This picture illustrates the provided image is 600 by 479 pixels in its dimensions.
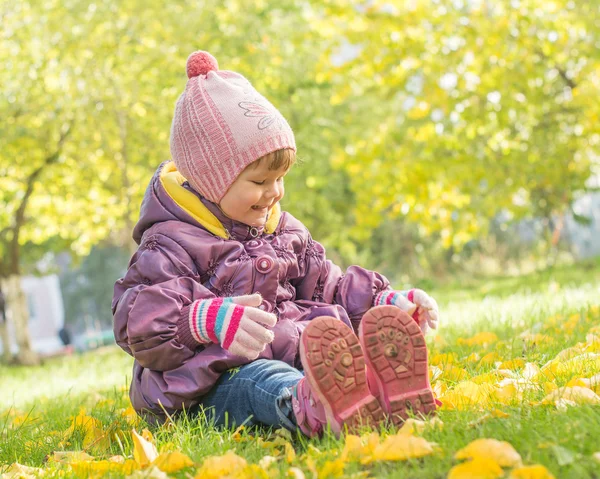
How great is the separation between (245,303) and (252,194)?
53 centimetres

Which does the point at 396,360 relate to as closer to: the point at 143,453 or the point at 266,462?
the point at 266,462

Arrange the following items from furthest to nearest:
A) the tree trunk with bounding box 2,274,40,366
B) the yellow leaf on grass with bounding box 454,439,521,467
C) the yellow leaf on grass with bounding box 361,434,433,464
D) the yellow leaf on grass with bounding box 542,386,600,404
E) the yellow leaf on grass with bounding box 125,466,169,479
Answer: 1. the tree trunk with bounding box 2,274,40,366
2. the yellow leaf on grass with bounding box 542,386,600,404
3. the yellow leaf on grass with bounding box 125,466,169,479
4. the yellow leaf on grass with bounding box 361,434,433,464
5. the yellow leaf on grass with bounding box 454,439,521,467

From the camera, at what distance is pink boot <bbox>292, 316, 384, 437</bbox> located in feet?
6.56

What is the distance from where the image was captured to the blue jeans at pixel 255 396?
90.9 inches

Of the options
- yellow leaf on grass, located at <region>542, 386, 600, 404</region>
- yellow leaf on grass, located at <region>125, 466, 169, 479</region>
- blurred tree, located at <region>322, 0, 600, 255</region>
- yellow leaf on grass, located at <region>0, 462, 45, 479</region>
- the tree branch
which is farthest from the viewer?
the tree branch

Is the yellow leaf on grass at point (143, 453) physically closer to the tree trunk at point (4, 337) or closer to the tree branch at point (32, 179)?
the tree branch at point (32, 179)

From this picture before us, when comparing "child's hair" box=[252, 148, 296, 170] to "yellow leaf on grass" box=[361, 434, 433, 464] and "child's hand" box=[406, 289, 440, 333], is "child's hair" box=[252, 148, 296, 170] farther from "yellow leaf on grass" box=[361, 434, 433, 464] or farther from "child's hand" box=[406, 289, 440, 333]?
"yellow leaf on grass" box=[361, 434, 433, 464]

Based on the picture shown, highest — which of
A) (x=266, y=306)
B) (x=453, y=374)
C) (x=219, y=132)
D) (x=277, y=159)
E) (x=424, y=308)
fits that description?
(x=219, y=132)

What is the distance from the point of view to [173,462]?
6.31 feet

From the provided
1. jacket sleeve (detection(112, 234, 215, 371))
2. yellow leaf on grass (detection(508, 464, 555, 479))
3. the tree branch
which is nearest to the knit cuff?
jacket sleeve (detection(112, 234, 215, 371))

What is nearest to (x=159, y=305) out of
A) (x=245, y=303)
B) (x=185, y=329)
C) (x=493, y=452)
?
(x=185, y=329)

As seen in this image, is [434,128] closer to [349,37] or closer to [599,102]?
[349,37]

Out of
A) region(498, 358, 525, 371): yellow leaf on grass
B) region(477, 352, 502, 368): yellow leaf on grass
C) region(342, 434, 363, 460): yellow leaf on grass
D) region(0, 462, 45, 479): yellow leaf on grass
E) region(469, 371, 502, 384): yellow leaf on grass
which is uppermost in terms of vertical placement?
region(342, 434, 363, 460): yellow leaf on grass

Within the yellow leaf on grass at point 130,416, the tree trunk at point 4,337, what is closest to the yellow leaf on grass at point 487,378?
the yellow leaf on grass at point 130,416
